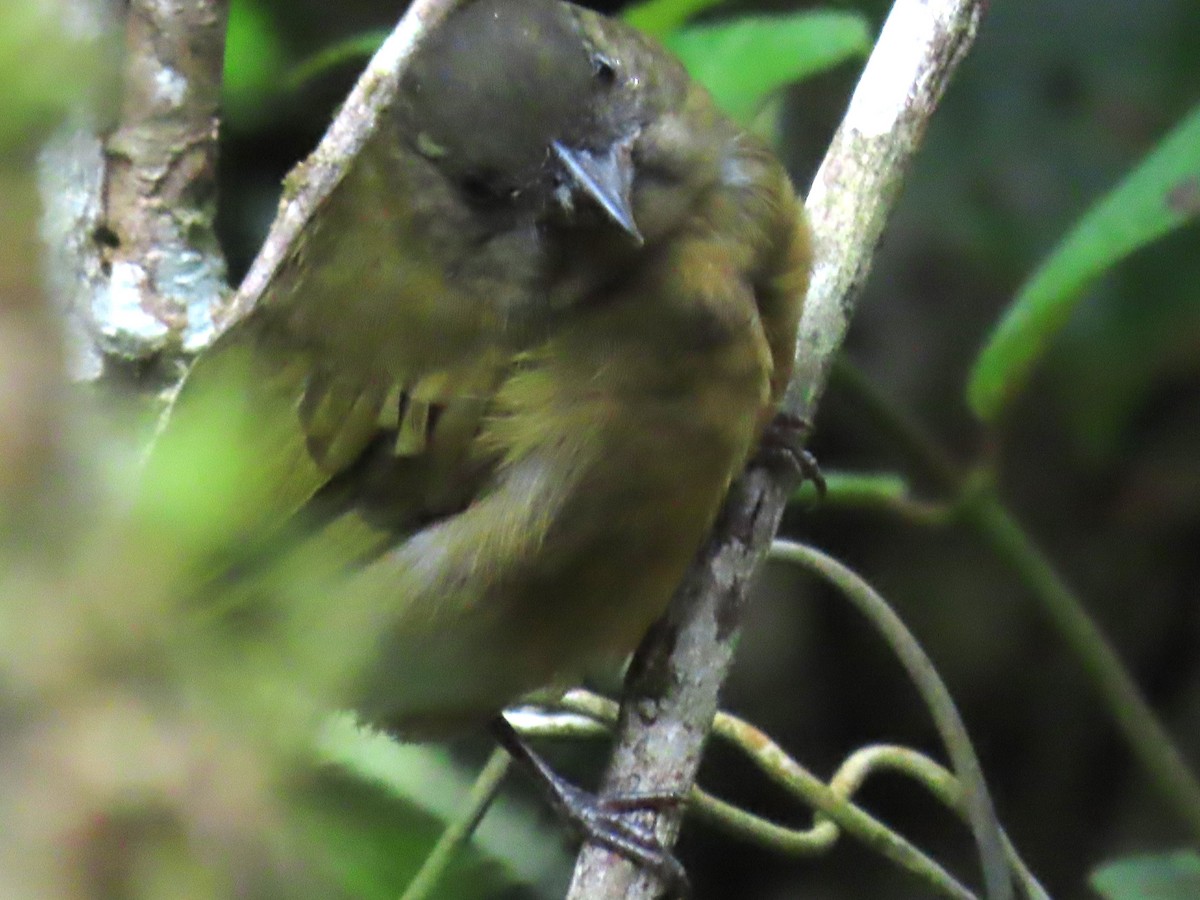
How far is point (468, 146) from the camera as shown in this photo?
1.77 metres

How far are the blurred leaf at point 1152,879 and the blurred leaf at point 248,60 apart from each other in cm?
149

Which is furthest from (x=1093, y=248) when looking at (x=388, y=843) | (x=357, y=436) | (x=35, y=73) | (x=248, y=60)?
(x=35, y=73)

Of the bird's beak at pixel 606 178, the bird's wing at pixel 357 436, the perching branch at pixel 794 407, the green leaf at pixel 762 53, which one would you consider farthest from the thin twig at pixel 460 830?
the green leaf at pixel 762 53

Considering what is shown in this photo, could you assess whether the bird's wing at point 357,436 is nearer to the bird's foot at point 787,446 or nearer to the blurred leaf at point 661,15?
the bird's foot at point 787,446

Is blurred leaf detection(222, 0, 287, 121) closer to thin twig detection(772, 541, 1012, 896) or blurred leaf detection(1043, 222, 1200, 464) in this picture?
thin twig detection(772, 541, 1012, 896)

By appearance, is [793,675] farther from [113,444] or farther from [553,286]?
[113,444]

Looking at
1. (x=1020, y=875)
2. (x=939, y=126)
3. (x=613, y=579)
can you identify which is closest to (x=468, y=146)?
(x=613, y=579)

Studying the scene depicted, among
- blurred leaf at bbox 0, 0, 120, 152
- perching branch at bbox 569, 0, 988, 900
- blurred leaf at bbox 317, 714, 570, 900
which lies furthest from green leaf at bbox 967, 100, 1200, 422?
blurred leaf at bbox 0, 0, 120, 152

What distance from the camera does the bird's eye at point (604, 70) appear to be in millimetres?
1800

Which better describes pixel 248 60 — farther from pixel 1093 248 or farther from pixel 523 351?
pixel 1093 248

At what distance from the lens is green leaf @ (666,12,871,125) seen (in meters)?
2.22

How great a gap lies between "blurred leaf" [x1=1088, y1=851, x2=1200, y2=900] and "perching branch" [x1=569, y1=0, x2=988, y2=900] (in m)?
0.49

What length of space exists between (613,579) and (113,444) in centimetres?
133

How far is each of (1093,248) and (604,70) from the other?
641 millimetres
